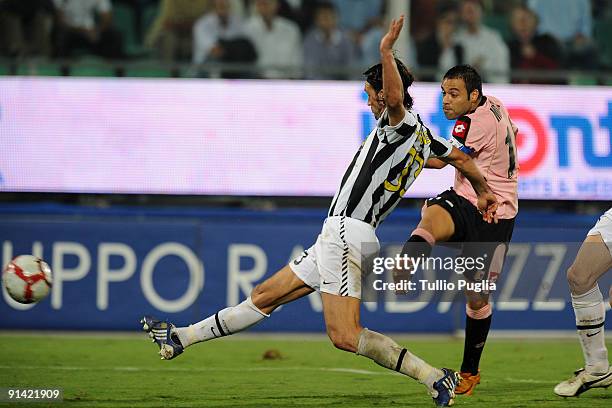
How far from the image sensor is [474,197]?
796cm

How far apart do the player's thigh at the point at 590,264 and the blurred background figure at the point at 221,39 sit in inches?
257

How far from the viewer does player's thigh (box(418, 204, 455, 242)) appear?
25.4 ft

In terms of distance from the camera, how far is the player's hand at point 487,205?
7.10 m

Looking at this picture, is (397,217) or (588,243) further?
(397,217)

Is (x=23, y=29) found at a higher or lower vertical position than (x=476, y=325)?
higher

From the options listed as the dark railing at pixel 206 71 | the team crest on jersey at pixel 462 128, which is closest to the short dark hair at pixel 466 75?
the team crest on jersey at pixel 462 128

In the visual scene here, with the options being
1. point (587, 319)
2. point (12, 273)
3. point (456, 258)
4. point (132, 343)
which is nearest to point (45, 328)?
point (132, 343)

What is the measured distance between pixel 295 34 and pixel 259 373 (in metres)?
5.57

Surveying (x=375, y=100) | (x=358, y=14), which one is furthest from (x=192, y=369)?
(x=358, y=14)

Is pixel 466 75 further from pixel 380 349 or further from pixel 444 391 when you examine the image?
pixel 444 391

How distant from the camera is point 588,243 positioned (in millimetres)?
7684

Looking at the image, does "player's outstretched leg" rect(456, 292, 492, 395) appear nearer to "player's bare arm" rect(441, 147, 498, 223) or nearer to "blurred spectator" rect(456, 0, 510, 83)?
"player's bare arm" rect(441, 147, 498, 223)

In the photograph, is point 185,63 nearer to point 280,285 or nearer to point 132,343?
point 132,343

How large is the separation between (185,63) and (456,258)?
5.73m
